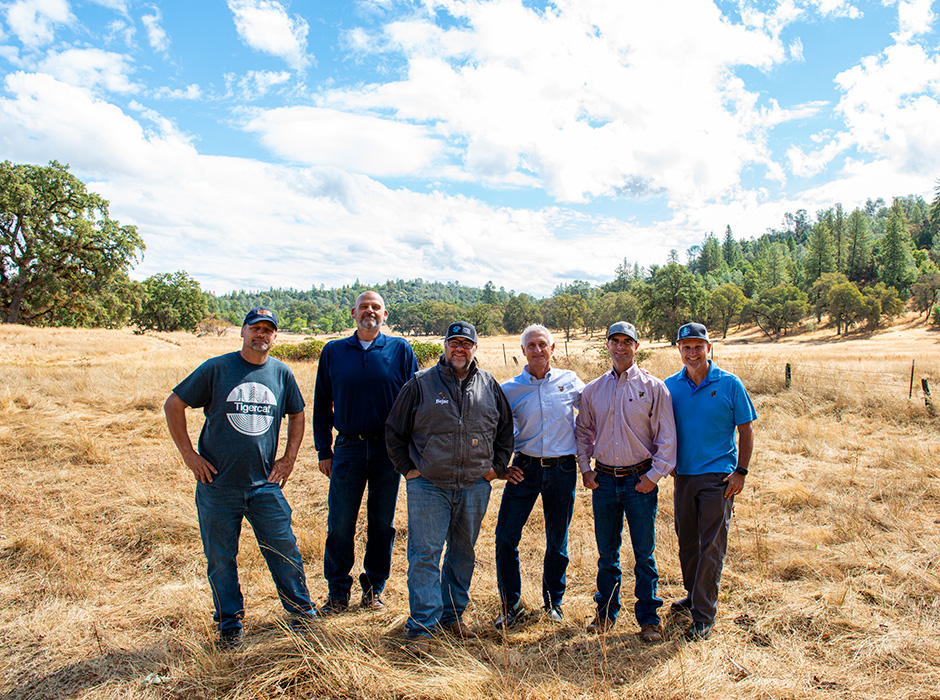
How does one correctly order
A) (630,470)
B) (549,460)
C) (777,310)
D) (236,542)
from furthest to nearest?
(777,310) → (549,460) → (630,470) → (236,542)

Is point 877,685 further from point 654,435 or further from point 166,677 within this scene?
point 166,677

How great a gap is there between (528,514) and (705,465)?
1315 mm

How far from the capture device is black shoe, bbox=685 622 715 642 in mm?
3538

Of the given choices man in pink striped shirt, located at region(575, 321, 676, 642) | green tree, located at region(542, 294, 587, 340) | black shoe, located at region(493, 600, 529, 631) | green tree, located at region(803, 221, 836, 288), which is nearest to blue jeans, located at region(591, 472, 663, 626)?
man in pink striped shirt, located at region(575, 321, 676, 642)

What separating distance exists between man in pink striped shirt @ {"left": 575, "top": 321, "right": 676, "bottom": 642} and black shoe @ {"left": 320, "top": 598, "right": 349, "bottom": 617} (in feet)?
6.02

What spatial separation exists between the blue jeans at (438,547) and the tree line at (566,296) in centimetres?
4025

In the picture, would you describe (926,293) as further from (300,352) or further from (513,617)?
(513,617)

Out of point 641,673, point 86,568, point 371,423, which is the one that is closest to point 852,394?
point 641,673

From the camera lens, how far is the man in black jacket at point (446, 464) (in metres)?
3.33

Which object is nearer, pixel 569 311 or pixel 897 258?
pixel 897 258

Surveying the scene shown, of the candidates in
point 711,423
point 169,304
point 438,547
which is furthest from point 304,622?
point 169,304

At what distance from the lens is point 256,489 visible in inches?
131

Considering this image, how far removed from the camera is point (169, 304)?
180 ft

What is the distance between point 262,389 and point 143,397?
10683 millimetres
